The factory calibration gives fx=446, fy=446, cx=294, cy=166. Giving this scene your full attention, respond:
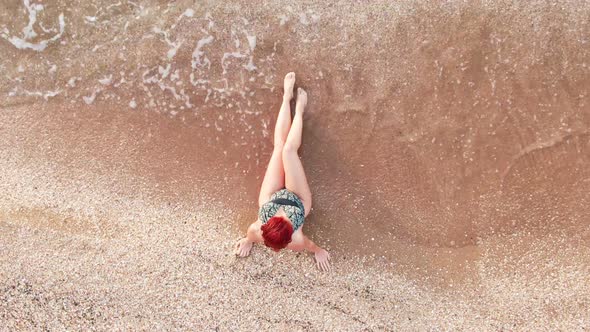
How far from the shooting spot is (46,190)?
16.7ft

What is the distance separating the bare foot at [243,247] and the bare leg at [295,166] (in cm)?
75

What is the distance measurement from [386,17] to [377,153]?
1522mm

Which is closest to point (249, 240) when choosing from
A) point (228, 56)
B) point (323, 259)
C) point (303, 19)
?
point (323, 259)

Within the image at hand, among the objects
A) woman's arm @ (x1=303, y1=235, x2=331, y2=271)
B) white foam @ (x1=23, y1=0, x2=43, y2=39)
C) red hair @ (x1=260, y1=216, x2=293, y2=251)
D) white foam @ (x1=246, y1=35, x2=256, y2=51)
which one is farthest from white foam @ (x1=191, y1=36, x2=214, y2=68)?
woman's arm @ (x1=303, y1=235, x2=331, y2=271)

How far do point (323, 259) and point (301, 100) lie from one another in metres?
1.79

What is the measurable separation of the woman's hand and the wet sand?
0.41 feet

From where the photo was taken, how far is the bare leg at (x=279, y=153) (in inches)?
189

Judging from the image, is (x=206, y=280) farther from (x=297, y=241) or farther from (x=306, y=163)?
(x=306, y=163)

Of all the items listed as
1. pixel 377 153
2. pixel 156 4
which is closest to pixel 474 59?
pixel 377 153

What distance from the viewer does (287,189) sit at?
4730 millimetres

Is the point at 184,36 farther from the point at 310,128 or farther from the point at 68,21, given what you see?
the point at 310,128

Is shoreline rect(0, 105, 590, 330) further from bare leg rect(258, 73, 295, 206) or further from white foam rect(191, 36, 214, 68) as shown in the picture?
white foam rect(191, 36, 214, 68)

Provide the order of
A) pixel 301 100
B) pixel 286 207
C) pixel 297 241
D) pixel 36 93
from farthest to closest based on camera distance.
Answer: pixel 36 93 → pixel 301 100 → pixel 297 241 → pixel 286 207

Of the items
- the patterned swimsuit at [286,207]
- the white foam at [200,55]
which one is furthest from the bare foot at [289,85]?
the patterned swimsuit at [286,207]
